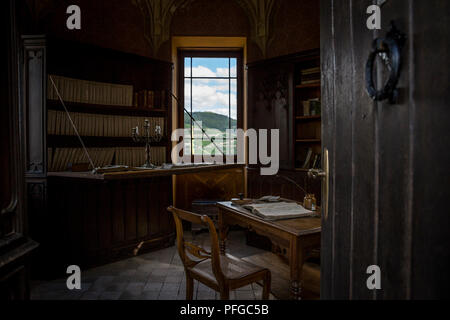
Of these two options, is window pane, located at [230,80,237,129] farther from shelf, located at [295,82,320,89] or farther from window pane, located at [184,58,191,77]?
shelf, located at [295,82,320,89]

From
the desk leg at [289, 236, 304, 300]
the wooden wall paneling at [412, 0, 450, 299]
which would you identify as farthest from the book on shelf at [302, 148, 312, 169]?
the wooden wall paneling at [412, 0, 450, 299]

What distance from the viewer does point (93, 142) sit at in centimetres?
386

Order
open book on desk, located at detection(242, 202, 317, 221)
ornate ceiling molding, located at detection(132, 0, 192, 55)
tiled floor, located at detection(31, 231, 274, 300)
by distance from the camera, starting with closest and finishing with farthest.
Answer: open book on desk, located at detection(242, 202, 317, 221), tiled floor, located at detection(31, 231, 274, 300), ornate ceiling molding, located at detection(132, 0, 192, 55)

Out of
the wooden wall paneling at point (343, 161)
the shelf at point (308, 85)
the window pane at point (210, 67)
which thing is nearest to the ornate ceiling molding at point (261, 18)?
the window pane at point (210, 67)

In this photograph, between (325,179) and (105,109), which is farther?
(105,109)

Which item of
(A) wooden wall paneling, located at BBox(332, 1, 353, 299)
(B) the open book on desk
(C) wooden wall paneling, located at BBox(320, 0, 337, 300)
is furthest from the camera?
(B) the open book on desk

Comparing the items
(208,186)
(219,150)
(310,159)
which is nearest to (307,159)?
(310,159)

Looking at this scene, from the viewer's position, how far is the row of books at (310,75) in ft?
13.4

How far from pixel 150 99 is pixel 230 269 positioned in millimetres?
2808

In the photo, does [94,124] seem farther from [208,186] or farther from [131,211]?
[208,186]

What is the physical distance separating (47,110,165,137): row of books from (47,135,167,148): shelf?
93 millimetres

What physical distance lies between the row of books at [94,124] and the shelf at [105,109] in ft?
0.25

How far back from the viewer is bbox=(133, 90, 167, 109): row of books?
4156mm
